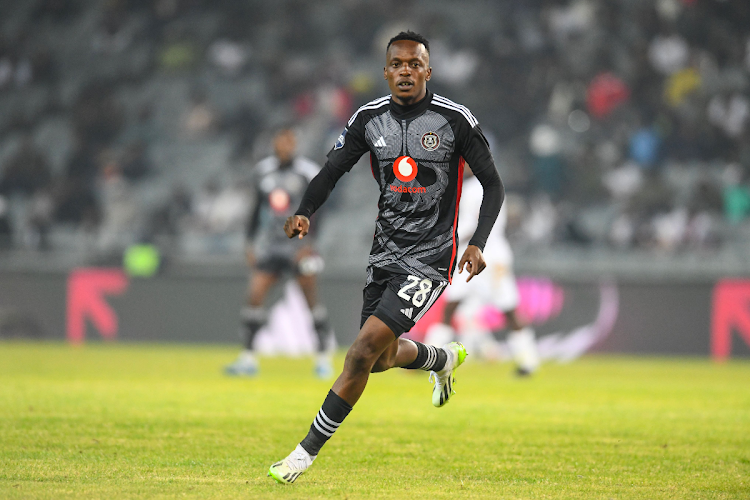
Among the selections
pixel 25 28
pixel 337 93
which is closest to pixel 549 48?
pixel 337 93

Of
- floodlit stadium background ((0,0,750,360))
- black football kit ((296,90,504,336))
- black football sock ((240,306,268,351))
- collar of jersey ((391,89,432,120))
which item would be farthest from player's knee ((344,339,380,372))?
floodlit stadium background ((0,0,750,360))

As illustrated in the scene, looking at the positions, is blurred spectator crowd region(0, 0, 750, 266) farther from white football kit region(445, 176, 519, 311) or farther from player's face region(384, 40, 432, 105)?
player's face region(384, 40, 432, 105)

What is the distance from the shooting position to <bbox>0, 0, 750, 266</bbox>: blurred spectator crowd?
58.1 feet

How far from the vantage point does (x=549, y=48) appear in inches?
808

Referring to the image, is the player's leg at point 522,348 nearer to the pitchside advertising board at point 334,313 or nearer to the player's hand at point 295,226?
the pitchside advertising board at point 334,313

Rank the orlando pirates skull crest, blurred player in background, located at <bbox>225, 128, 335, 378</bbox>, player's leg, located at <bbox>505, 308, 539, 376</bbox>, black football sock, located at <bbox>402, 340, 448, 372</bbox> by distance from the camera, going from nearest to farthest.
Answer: the orlando pirates skull crest → black football sock, located at <bbox>402, 340, 448, 372</bbox> → blurred player in background, located at <bbox>225, 128, 335, 378</bbox> → player's leg, located at <bbox>505, 308, 539, 376</bbox>

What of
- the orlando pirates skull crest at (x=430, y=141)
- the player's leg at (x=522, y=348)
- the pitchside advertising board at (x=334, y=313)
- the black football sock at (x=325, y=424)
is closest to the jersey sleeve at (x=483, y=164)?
the orlando pirates skull crest at (x=430, y=141)

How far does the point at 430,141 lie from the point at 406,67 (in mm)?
408

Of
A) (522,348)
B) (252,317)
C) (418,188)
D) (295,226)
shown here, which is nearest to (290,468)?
(295,226)

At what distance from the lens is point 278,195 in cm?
1119

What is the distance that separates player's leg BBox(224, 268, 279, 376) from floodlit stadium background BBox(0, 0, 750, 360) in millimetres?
4159

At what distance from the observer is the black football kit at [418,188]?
5238 millimetres

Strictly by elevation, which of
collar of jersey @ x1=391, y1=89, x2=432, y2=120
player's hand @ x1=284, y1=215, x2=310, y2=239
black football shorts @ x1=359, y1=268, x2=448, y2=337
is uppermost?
collar of jersey @ x1=391, y1=89, x2=432, y2=120

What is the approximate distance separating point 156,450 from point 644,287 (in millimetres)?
10896
